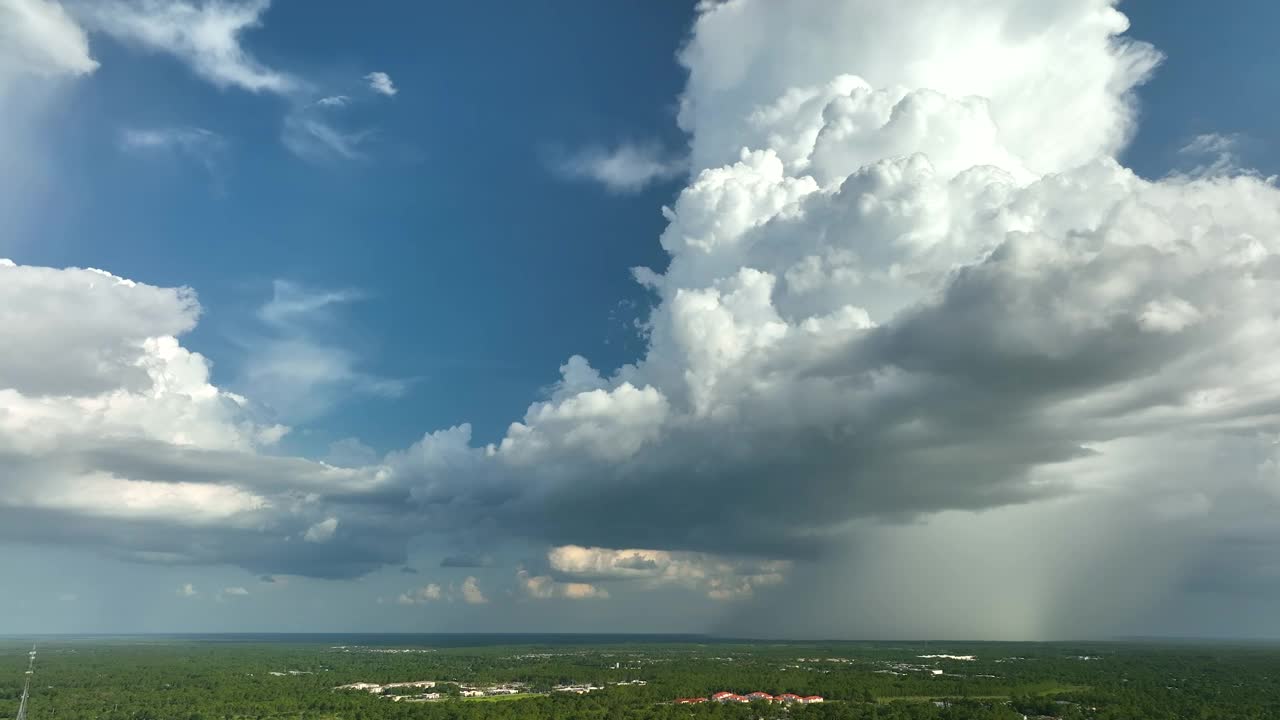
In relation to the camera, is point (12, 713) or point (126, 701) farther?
point (126, 701)

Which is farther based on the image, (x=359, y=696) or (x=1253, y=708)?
(x=359, y=696)

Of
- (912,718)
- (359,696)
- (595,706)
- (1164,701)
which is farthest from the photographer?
(359,696)

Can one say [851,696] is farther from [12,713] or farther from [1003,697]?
[12,713]

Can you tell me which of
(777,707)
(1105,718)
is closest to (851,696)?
(777,707)

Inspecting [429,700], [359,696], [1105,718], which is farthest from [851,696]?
[359,696]

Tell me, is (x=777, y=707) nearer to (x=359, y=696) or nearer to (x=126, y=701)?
(x=359, y=696)

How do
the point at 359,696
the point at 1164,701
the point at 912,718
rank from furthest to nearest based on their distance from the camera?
the point at 359,696
the point at 1164,701
the point at 912,718

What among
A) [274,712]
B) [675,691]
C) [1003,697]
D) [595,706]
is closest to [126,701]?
[274,712]

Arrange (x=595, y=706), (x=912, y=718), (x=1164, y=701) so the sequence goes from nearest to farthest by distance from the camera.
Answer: (x=912, y=718), (x=595, y=706), (x=1164, y=701)
